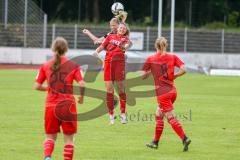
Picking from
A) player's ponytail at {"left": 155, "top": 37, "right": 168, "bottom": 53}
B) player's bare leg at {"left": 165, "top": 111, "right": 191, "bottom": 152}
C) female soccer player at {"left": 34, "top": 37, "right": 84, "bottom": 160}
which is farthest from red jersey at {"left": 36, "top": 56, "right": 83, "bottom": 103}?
player's bare leg at {"left": 165, "top": 111, "right": 191, "bottom": 152}

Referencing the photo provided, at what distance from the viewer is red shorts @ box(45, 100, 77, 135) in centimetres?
1131

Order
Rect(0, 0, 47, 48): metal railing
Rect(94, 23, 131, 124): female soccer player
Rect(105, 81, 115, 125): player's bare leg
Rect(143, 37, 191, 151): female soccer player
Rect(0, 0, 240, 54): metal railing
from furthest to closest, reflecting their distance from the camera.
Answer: Rect(0, 0, 240, 54): metal railing < Rect(0, 0, 47, 48): metal railing < Rect(94, 23, 131, 124): female soccer player < Rect(105, 81, 115, 125): player's bare leg < Rect(143, 37, 191, 151): female soccer player

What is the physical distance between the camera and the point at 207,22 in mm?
56031

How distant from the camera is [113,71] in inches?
713

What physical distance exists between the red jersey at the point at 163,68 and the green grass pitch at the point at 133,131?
3.64 feet

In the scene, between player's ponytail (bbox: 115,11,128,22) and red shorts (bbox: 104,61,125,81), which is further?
red shorts (bbox: 104,61,125,81)

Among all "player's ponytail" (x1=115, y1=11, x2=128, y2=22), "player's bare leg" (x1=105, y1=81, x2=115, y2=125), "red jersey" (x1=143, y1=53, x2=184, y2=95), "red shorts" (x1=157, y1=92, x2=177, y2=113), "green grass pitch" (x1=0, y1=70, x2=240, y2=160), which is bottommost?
"green grass pitch" (x1=0, y1=70, x2=240, y2=160)

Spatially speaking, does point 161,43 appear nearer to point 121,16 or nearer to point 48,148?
point 48,148

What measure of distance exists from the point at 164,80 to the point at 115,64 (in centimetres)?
403

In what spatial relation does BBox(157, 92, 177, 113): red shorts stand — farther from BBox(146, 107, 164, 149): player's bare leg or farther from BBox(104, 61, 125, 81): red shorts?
BBox(104, 61, 125, 81): red shorts

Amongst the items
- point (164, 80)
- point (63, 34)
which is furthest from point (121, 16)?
point (63, 34)

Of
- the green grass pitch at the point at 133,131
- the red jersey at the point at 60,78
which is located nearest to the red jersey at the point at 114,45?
the green grass pitch at the point at 133,131

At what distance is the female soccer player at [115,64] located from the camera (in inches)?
699

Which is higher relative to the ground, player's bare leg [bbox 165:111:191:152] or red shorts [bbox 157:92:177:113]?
red shorts [bbox 157:92:177:113]
